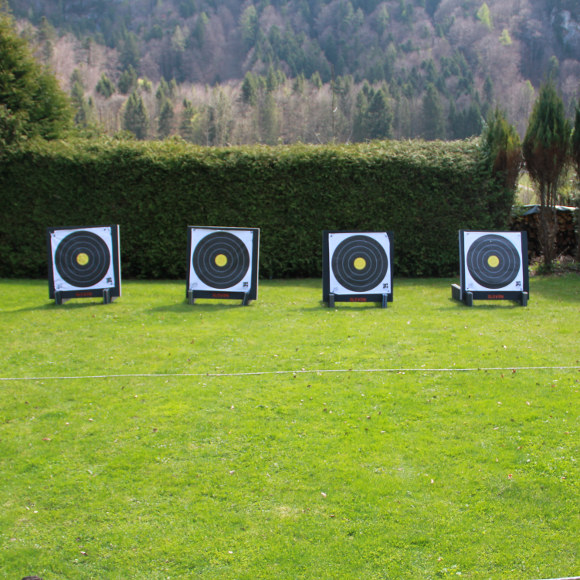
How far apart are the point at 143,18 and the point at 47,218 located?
116 meters

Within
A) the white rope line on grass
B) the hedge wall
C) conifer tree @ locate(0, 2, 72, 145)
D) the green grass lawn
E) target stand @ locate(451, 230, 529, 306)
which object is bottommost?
the green grass lawn

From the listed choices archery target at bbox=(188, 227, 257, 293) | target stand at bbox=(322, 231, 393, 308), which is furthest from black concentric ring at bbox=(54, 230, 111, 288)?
target stand at bbox=(322, 231, 393, 308)

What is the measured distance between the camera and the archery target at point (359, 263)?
33.3ft

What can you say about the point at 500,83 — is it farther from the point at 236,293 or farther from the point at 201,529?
the point at 201,529

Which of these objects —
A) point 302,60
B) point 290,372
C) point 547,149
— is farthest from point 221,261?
point 302,60

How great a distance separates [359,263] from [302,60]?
90.1 metres

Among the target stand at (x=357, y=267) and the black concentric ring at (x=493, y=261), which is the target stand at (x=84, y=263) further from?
the black concentric ring at (x=493, y=261)

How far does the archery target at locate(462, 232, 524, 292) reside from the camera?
1023 cm

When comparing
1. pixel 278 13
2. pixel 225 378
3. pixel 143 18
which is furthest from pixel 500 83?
pixel 225 378

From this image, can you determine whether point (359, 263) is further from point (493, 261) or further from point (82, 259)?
point (82, 259)

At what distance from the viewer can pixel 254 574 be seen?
3039 millimetres

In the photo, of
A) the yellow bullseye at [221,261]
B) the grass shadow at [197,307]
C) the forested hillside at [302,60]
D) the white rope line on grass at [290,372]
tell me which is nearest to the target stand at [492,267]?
the grass shadow at [197,307]

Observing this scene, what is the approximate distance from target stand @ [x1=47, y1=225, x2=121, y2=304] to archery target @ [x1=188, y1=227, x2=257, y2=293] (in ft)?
4.55

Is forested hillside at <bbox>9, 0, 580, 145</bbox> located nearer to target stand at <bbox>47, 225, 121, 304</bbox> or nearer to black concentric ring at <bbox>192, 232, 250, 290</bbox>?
target stand at <bbox>47, 225, 121, 304</bbox>
